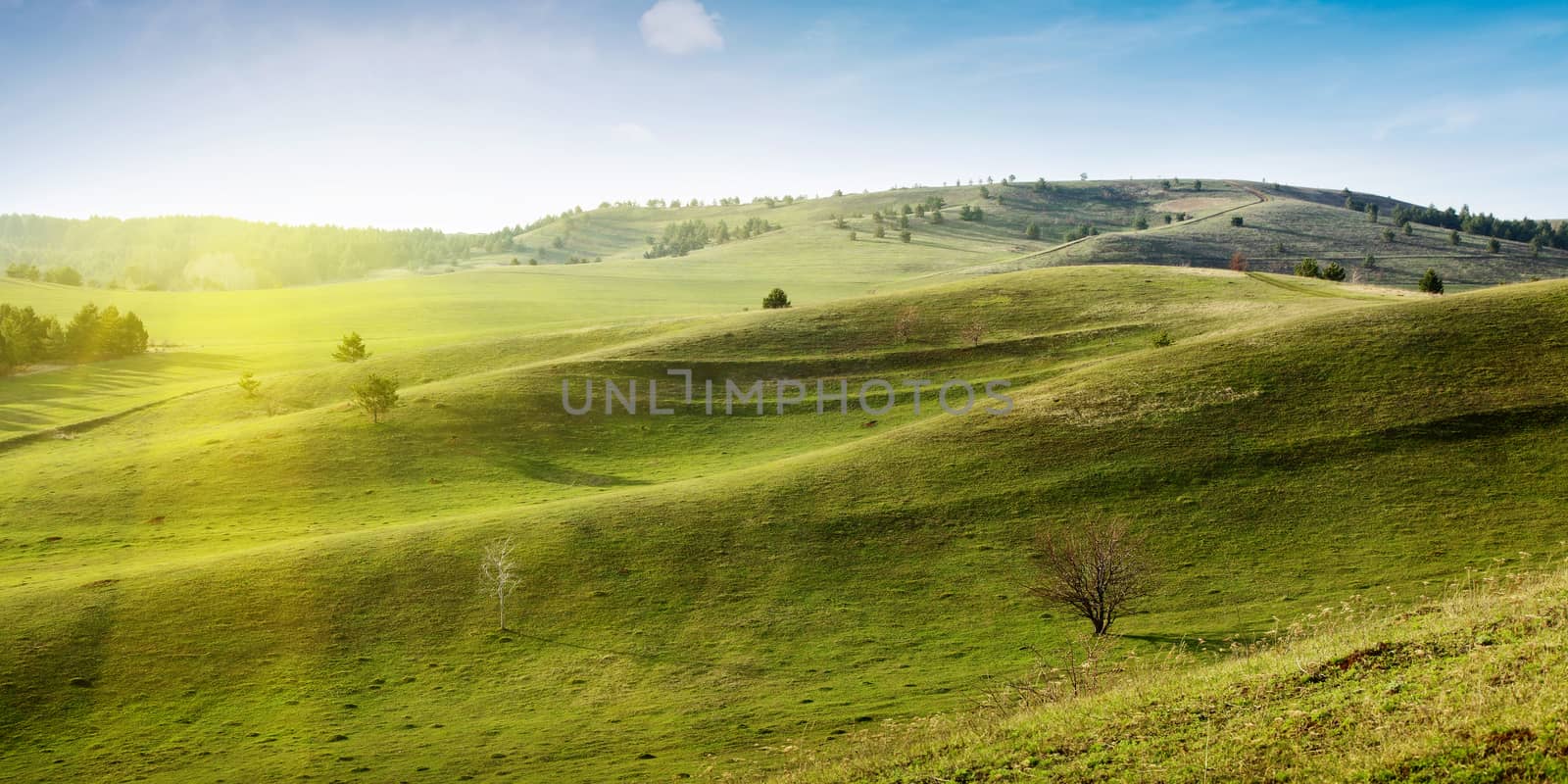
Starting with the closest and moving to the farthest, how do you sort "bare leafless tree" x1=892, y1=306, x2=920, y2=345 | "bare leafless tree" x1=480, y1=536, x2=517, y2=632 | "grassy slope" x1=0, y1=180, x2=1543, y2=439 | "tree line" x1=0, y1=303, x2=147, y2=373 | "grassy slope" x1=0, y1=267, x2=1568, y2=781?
"grassy slope" x1=0, y1=267, x2=1568, y2=781, "bare leafless tree" x1=480, y1=536, x2=517, y2=632, "bare leafless tree" x1=892, y1=306, x2=920, y2=345, "grassy slope" x1=0, y1=180, x2=1543, y2=439, "tree line" x1=0, y1=303, x2=147, y2=373

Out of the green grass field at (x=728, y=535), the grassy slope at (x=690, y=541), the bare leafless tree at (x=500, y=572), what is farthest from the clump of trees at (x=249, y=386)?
the bare leafless tree at (x=500, y=572)

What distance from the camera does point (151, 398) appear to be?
7881 centimetres

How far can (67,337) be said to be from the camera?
102688 mm

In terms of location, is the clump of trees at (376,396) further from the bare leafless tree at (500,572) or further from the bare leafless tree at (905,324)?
the bare leafless tree at (905,324)

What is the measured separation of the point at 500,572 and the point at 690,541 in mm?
7809

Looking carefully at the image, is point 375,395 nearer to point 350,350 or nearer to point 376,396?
point 376,396

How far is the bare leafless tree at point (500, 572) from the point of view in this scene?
33656mm

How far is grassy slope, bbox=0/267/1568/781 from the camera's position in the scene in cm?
2639

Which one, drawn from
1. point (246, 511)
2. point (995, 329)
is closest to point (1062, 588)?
point (246, 511)

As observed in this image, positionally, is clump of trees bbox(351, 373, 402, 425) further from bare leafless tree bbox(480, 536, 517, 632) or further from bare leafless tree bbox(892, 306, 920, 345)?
bare leafless tree bbox(892, 306, 920, 345)

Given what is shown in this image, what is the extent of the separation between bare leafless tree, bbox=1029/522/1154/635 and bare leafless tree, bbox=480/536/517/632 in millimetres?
18797

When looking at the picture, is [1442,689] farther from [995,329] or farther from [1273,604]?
[995,329]

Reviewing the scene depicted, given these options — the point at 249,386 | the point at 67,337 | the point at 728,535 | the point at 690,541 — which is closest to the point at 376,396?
the point at 249,386

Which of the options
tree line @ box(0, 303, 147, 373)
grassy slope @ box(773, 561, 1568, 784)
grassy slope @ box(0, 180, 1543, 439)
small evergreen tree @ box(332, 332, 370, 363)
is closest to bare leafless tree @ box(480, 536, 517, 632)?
grassy slope @ box(773, 561, 1568, 784)
